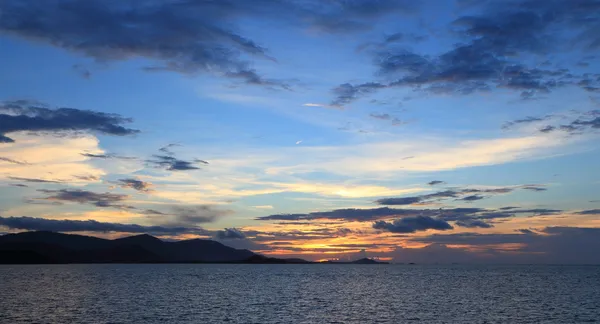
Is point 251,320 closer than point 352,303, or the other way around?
point 251,320

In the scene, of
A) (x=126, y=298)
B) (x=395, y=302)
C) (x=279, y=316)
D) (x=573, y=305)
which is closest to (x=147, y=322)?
(x=279, y=316)

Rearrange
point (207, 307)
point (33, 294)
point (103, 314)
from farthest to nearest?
1. point (33, 294)
2. point (207, 307)
3. point (103, 314)

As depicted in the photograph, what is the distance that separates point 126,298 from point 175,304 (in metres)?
17.7

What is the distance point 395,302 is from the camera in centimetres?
11238

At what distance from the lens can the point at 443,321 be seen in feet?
269

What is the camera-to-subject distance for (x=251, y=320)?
81750 millimetres

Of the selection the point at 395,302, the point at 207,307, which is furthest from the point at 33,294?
the point at 395,302

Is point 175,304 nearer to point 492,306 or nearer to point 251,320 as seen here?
point 251,320

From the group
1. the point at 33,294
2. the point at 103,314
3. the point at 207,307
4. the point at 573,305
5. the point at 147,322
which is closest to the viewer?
the point at 147,322

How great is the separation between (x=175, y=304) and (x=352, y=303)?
3593 cm

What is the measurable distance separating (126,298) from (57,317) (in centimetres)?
3483

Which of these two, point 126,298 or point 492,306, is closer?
point 492,306

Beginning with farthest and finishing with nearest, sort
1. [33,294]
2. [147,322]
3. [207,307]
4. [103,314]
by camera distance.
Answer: [33,294]
[207,307]
[103,314]
[147,322]

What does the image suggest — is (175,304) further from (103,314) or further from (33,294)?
(33,294)
